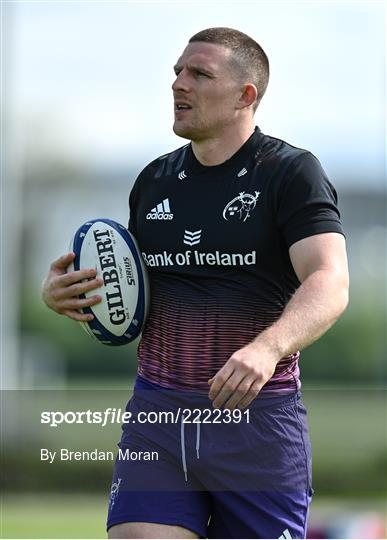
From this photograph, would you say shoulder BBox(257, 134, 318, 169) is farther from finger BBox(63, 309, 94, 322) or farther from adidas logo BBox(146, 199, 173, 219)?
finger BBox(63, 309, 94, 322)

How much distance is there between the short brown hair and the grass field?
16.1 ft

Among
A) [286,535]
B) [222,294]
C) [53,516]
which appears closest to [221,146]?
[222,294]

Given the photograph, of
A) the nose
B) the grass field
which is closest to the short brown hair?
the nose

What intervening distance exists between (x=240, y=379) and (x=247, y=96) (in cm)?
149

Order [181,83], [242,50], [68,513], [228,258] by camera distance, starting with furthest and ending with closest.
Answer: [68,513] → [242,50] → [181,83] → [228,258]

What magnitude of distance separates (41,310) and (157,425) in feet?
66.2

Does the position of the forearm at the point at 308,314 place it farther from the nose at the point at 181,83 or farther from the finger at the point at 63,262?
the finger at the point at 63,262

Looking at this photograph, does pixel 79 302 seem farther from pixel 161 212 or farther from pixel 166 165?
pixel 166 165

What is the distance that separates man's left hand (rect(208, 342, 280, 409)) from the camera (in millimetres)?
4098

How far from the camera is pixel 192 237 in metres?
4.90

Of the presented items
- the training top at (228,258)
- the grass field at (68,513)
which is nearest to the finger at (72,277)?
the training top at (228,258)

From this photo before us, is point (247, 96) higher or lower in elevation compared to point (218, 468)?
higher

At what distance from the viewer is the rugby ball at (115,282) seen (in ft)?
16.6

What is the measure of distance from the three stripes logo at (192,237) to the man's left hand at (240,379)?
844 millimetres
